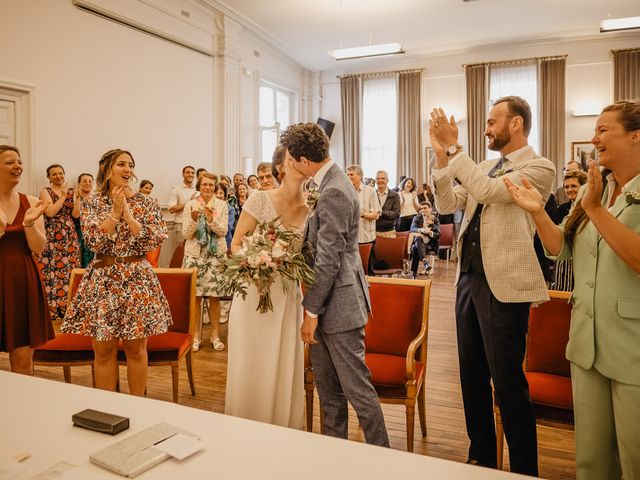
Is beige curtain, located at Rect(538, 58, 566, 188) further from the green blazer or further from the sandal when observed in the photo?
the green blazer

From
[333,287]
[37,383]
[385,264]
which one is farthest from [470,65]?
[37,383]

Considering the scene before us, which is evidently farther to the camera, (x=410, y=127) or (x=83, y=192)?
(x=410, y=127)

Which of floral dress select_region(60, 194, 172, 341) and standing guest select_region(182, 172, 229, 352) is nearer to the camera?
floral dress select_region(60, 194, 172, 341)

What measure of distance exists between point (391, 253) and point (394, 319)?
12.4 feet

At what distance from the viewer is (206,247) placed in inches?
201

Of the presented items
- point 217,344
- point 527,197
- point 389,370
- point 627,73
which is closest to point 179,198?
point 217,344

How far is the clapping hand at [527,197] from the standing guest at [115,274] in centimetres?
202

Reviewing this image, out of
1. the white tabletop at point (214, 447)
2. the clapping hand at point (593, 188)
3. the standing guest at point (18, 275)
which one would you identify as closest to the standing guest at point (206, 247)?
the standing guest at point (18, 275)

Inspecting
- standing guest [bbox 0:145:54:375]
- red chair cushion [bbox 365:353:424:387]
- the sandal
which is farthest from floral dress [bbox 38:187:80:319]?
red chair cushion [bbox 365:353:424:387]

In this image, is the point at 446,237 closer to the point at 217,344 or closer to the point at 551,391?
the point at 217,344

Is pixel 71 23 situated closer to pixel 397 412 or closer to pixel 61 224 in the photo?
pixel 61 224

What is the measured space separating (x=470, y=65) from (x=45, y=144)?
9.33m

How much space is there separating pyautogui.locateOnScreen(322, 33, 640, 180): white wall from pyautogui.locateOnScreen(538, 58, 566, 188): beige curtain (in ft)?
0.62

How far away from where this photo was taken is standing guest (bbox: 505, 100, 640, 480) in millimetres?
1718
